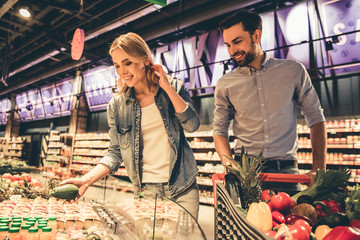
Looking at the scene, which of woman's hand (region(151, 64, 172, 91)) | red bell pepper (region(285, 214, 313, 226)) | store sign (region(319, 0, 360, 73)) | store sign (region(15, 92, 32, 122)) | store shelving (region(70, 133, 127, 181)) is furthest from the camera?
store sign (region(15, 92, 32, 122))

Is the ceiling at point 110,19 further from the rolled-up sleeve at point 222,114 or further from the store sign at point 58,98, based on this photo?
the rolled-up sleeve at point 222,114

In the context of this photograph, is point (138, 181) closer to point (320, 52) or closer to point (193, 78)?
point (320, 52)

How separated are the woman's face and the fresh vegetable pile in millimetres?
987

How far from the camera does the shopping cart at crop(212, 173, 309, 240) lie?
0.61 metres

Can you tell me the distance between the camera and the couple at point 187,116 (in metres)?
1.50

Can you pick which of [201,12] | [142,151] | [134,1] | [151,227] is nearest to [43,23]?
[134,1]

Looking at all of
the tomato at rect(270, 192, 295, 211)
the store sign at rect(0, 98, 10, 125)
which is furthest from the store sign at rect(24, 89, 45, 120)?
the tomato at rect(270, 192, 295, 211)

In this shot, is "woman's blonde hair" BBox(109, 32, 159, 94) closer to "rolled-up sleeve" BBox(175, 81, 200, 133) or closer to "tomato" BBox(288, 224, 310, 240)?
"rolled-up sleeve" BBox(175, 81, 200, 133)

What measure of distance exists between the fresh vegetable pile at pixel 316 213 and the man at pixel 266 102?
0.52 metres

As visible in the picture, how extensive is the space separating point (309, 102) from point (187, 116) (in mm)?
857

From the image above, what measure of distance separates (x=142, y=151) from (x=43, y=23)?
399 inches

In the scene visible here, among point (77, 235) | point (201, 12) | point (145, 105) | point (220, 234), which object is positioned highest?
point (201, 12)

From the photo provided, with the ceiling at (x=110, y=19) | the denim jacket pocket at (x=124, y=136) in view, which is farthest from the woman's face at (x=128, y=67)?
the ceiling at (x=110, y=19)

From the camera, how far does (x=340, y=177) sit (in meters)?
1.01
